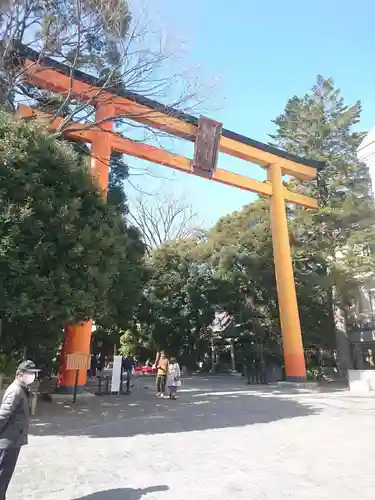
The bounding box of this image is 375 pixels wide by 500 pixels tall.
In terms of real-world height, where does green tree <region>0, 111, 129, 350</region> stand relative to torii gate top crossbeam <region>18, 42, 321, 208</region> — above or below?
below

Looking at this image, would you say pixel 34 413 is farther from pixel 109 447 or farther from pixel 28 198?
pixel 28 198

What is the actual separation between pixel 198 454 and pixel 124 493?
1.93 metres

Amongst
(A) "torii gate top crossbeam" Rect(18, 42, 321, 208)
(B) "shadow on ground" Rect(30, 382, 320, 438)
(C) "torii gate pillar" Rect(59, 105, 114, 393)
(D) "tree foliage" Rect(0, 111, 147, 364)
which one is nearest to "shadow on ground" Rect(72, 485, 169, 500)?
(B) "shadow on ground" Rect(30, 382, 320, 438)

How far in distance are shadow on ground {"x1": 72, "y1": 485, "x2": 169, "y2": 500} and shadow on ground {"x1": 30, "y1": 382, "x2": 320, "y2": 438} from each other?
3114 mm

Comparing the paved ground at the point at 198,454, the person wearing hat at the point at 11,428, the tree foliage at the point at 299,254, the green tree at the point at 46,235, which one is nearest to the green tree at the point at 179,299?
the tree foliage at the point at 299,254

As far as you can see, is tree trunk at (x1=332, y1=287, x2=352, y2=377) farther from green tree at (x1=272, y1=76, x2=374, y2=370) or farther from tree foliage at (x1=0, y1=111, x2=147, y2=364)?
tree foliage at (x1=0, y1=111, x2=147, y2=364)

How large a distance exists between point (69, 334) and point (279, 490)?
9832 millimetres

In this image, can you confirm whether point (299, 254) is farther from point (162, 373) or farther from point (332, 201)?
point (162, 373)

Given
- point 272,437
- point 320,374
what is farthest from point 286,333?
point 272,437

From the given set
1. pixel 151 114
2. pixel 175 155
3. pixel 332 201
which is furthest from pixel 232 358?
pixel 151 114

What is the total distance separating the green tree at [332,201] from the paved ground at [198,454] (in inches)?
382

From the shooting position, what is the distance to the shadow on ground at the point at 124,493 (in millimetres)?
4125

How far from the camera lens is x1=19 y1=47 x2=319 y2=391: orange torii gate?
12.6 m

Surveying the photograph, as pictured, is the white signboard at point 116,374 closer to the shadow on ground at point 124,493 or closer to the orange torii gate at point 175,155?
the orange torii gate at point 175,155
